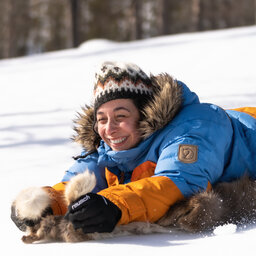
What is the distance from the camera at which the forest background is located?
2073 centimetres

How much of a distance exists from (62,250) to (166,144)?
2.47 feet

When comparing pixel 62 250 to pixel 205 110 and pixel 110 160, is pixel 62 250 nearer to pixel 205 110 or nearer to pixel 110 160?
pixel 110 160

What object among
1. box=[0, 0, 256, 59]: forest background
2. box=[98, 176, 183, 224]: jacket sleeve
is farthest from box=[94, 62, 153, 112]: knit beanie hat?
box=[0, 0, 256, 59]: forest background

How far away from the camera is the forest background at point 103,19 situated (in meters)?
20.7

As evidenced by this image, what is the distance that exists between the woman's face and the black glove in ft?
2.06

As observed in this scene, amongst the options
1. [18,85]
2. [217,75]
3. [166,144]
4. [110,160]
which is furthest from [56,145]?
[18,85]

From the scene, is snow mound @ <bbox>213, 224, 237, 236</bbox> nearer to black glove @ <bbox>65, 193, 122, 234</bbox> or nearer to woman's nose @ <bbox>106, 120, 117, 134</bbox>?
black glove @ <bbox>65, 193, 122, 234</bbox>

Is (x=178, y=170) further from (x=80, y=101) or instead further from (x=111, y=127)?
(x=80, y=101)

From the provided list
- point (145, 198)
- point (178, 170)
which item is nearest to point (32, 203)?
point (145, 198)

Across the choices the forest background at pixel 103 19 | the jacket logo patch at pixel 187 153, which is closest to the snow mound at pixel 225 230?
the jacket logo patch at pixel 187 153

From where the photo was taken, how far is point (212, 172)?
7.47ft

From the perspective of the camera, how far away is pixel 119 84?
2551 millimetres

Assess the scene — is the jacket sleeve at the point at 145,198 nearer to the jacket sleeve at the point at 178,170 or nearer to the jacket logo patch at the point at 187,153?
the jacket sleeve at the point at 178,170

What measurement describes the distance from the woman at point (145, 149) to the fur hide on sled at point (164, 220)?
4 cm
